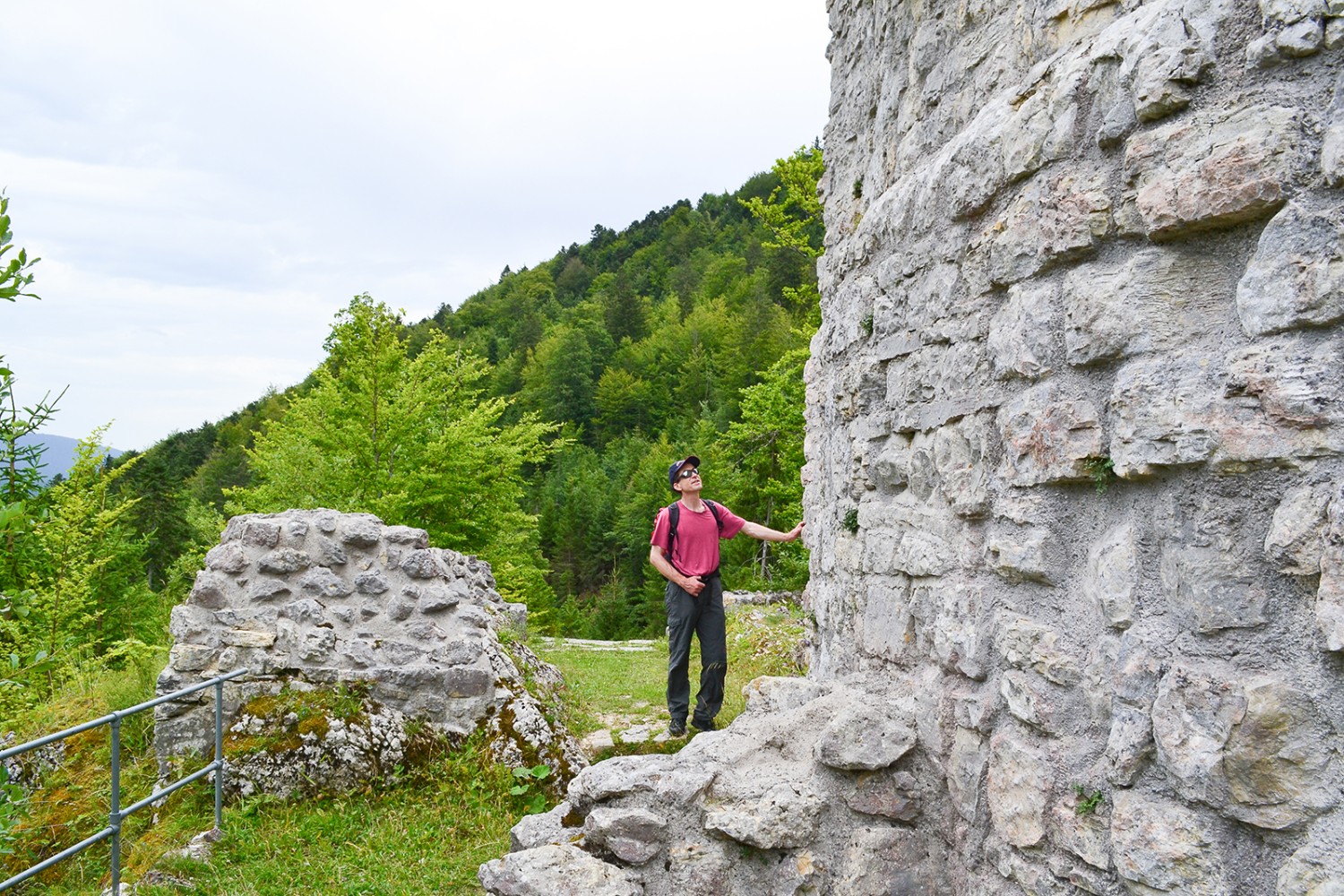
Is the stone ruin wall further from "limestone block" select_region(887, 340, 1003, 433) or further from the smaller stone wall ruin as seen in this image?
the smaller stone wall ruin

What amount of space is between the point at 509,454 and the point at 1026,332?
11.5 metres

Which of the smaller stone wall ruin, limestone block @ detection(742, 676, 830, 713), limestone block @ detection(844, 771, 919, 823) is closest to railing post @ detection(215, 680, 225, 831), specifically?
the smaller stone wall ruin

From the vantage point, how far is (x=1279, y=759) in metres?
1.50

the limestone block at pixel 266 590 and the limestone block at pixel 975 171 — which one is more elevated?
the limestone block at pixel 975 171

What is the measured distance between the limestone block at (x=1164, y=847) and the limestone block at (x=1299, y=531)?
22.3 inches

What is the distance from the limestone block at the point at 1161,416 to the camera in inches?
65.9

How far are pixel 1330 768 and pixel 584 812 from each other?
82.2 inches

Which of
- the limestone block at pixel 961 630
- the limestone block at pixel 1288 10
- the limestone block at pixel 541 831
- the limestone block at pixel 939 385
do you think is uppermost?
the limestone block at pixel 1288 10

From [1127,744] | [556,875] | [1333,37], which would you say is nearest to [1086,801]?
[1127,744]

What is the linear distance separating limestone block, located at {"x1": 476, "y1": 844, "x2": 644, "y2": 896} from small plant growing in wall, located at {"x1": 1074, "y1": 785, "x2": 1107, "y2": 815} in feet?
4.29

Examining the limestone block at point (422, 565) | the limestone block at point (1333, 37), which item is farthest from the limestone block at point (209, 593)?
the limestone block at point (1333, 37)

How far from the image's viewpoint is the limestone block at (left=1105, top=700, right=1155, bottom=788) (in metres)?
1.77

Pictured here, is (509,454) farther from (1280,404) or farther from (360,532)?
(1280,404)

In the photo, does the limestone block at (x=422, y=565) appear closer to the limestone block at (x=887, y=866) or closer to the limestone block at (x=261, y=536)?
the limestone block at (x=261, y=536)
